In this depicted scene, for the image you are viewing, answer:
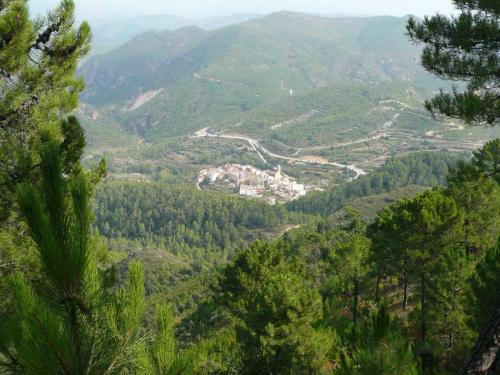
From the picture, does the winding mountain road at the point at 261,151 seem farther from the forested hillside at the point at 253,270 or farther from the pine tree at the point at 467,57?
the pine tree at the point at 467,57

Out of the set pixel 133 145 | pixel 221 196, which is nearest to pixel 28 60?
pixel 221 196

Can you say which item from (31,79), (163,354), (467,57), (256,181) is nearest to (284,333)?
(467,57)

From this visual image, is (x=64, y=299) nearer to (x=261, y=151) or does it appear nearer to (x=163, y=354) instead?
(x=163, y=354)

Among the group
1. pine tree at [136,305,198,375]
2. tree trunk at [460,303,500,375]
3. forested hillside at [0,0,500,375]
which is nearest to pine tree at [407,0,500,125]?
forested hillside at [0,0,500,375]

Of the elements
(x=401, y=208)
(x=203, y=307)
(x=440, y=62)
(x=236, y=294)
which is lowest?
(x=203, y=307)

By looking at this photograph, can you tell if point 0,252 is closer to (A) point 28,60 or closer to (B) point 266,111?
(A) point 28,60

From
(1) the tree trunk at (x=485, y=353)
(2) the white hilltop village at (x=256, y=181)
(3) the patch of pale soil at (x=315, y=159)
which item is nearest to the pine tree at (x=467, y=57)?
(1) the tree trunk at (x=485, y=353)
